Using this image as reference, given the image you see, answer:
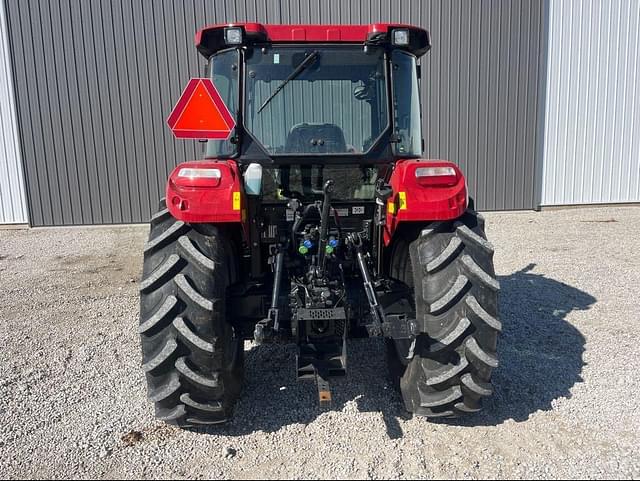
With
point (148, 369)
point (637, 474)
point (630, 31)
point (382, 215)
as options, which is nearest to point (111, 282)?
point (148, 369)

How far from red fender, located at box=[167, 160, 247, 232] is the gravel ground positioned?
121cm

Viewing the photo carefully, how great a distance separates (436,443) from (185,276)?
5.20 feet

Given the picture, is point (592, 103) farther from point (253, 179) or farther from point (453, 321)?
point (253, 179)

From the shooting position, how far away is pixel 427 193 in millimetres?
2648

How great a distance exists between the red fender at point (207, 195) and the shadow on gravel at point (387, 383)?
1190mm

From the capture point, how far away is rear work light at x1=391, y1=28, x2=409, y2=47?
289cm

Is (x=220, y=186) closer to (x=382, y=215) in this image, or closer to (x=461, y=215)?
(x=382, y=215)

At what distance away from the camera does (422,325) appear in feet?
8.62

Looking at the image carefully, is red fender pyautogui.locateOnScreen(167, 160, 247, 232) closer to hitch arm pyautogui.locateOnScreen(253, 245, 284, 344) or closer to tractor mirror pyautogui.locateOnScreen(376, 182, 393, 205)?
hitch arm pyautogui.locateOnScreen(253, 245, 284, 344)

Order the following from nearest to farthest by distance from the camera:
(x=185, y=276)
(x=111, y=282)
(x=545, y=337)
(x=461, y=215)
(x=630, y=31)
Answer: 1. (x=185, y=276)
2. (x=461, y=215)
3. (x=545, y=337)
4. (x=111, y=282)
5. (x=630, y=31)

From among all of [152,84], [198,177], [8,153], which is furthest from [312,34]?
[8,153]

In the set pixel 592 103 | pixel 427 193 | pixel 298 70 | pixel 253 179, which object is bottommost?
pixel 427 193

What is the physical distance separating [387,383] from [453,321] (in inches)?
35.9

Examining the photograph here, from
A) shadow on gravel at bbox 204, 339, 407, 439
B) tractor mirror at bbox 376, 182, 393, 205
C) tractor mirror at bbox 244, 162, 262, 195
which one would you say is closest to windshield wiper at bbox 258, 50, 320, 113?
tractor mirror at bbox 244, 162, 262, 195
